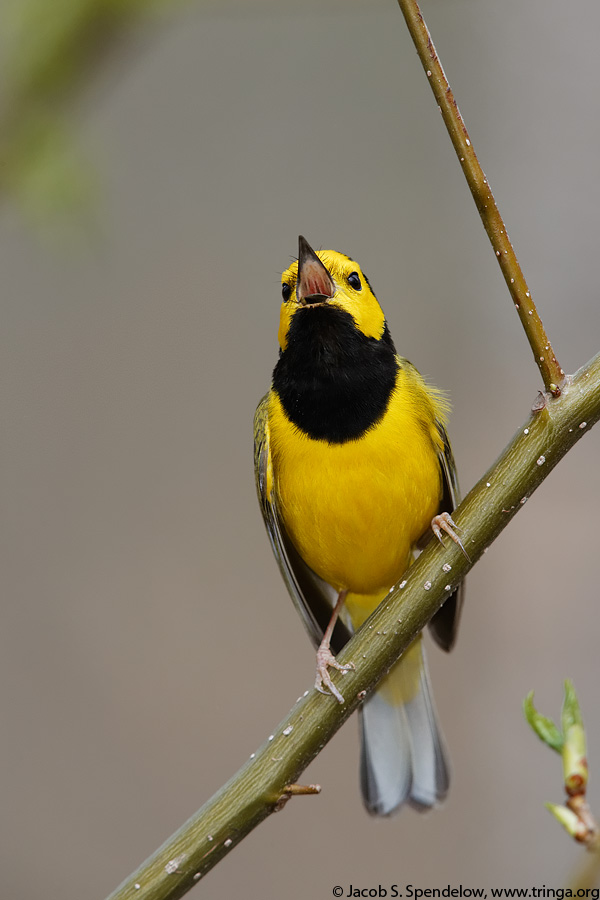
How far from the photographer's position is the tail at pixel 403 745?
2.55 meters

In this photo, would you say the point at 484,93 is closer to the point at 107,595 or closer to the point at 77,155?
the point at 107,595

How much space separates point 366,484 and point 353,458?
3.0 inches

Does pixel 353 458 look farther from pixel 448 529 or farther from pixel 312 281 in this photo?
→ pixel 448 529

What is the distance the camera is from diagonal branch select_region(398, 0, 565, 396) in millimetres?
1263

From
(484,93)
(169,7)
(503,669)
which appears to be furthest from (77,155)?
(484,93)

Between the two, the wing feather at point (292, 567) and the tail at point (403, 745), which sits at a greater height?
the wing feather at point (292, 567)

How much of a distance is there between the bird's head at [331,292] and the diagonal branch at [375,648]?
816 millimetres

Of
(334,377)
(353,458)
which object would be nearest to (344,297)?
(334,377)

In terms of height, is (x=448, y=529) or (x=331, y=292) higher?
(x=331, y=292)

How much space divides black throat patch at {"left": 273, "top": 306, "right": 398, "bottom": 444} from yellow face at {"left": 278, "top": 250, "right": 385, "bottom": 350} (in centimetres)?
2

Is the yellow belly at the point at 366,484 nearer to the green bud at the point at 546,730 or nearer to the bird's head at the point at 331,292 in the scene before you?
the bird's head at the point at 331,292

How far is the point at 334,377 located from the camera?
2332 millimetres

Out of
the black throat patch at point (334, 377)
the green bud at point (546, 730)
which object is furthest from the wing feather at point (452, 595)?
the green bud at point (546, 730)

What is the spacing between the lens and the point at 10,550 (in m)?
4.60
